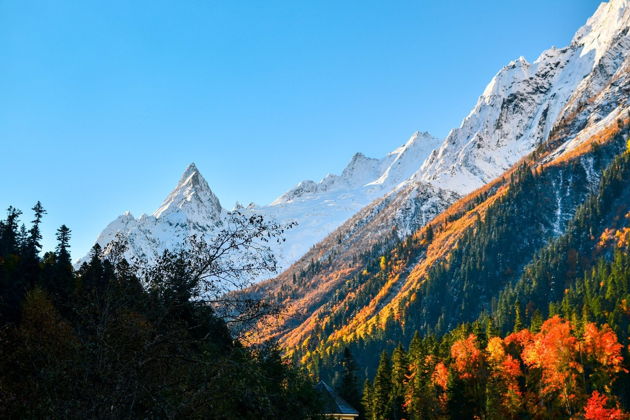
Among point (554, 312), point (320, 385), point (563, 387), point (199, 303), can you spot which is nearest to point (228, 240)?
point (199, 303)

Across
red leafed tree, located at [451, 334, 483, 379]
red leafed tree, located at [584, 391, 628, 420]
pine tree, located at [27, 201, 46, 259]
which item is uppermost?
pine tree, located at [27, 201, 46, 259]

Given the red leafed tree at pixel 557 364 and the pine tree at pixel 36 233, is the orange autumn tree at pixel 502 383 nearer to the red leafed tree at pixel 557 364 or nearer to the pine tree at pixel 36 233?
the red leafed tree at pixel 557 364

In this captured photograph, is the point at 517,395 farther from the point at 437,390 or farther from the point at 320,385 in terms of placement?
the point at 320,385

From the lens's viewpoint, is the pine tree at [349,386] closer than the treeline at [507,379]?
No

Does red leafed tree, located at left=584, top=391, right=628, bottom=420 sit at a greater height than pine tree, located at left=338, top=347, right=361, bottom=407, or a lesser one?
lesser

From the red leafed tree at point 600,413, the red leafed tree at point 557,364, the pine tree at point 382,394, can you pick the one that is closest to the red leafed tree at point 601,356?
the red leafed tree at point 557,364

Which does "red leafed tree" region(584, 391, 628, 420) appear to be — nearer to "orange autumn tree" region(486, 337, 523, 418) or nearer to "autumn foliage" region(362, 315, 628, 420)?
"autumn foliage" region(362, 315, 628, 420)

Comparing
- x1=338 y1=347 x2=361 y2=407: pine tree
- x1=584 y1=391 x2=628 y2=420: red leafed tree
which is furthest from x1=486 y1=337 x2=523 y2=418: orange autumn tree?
x1=338 y1=347 x2=361 y2=407: pine tree

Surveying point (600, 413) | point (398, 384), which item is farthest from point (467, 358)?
point (600, 413)

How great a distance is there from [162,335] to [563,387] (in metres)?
76.8

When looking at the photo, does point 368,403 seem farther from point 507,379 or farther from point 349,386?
point 507,379

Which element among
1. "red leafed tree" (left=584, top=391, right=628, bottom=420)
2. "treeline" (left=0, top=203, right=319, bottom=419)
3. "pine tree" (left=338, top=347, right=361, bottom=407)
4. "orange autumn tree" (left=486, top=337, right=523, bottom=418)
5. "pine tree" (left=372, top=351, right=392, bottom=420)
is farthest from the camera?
"pine tree" (left=338, top=347, right=361, bottom=407)

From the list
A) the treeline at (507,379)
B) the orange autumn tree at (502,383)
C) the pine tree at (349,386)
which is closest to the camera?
the orange autumn tree at (502,383)

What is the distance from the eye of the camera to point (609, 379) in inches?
3307
